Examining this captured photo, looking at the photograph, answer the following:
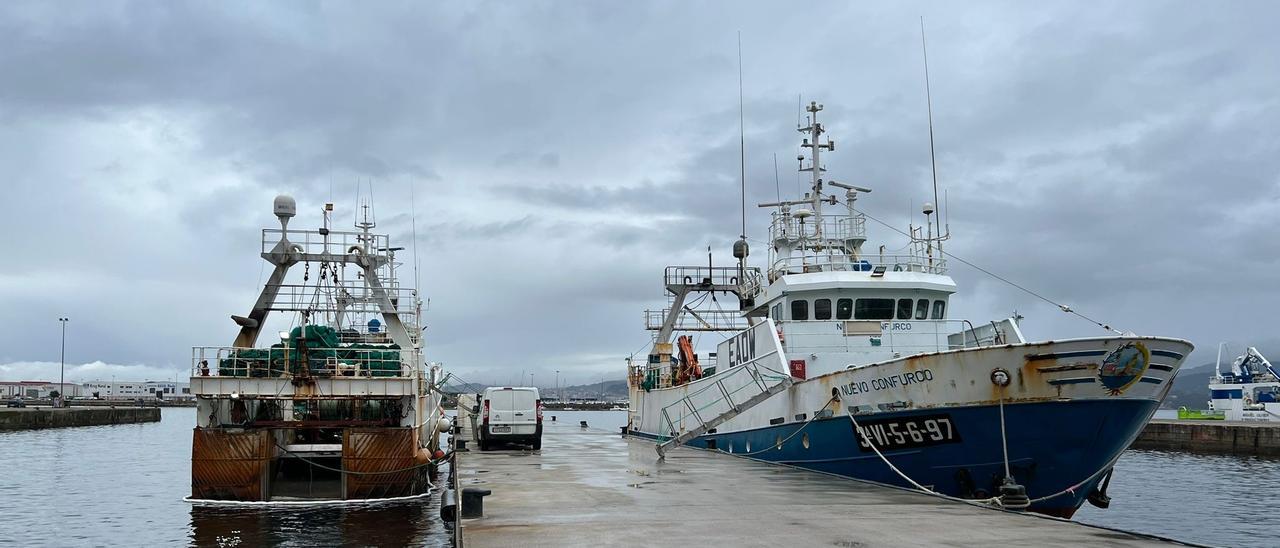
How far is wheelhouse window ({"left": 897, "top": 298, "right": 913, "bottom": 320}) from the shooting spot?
2411cm

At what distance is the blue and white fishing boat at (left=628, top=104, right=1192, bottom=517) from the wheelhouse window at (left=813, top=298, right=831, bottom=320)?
0.10 feet

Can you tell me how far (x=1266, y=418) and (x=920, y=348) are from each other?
48.9 meters

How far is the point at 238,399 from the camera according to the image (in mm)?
20766

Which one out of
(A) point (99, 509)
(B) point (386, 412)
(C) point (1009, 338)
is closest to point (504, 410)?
(B) point (386, 412)

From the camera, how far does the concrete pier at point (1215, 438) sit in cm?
4412

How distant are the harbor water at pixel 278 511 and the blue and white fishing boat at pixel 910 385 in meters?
5.99

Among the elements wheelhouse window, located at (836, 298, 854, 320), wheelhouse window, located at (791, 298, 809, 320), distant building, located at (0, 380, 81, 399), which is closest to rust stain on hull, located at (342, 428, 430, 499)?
wheelhouse window, located at (791, 298, 809, 320)

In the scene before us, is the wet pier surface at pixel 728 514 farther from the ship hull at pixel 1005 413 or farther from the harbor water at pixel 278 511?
the harbor water at pixel 278 511

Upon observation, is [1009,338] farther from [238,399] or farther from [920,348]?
[238,399]

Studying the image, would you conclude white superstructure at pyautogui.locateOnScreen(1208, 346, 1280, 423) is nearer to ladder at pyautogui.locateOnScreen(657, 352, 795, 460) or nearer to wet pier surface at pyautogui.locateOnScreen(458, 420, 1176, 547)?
ladder at pyautogui.locateOnScreen(657, 352, 795, 460)

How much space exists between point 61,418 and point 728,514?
76330 millimetres

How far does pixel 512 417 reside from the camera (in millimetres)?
29656

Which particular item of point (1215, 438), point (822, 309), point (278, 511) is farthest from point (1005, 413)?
point (1215, 438)

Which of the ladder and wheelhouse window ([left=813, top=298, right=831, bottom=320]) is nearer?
the ladder
